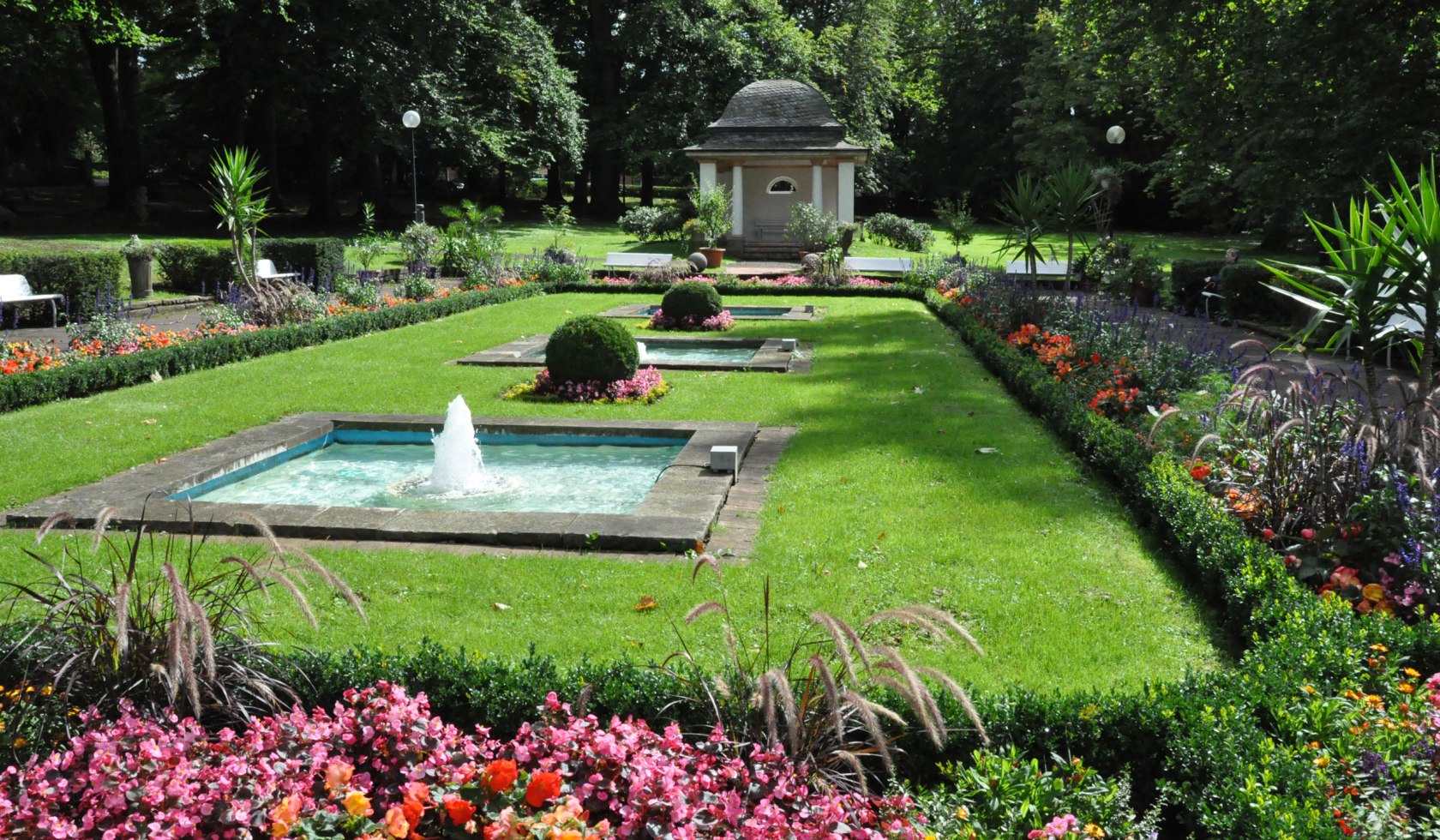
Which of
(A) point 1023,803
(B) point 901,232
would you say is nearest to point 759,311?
(B) point 901,232

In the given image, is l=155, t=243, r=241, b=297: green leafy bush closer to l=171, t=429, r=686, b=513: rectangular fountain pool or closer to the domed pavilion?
l=171, t=429, r=686, b=513: rectangular fountain pool

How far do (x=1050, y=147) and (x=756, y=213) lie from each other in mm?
17651

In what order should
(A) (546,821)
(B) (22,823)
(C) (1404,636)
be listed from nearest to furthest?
(A) (546,821) < (B) (22,823) < (C) (1404,636)

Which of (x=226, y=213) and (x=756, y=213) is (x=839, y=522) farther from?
(x=756, y=213)

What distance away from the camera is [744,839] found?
108 inches

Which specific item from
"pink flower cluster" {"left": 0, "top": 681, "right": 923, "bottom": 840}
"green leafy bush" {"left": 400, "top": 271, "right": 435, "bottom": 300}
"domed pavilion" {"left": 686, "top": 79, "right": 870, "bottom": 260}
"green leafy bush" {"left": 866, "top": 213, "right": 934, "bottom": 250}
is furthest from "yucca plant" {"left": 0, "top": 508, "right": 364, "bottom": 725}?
"green leafy bush" {"left": 866, "top": 213, "right": 934, "bottom": 250}

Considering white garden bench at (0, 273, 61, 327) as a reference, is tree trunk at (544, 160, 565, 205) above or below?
above

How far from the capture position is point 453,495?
7.90 m

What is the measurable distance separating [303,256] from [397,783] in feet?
67.2

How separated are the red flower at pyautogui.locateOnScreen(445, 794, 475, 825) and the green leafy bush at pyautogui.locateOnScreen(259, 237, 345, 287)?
66.3ft

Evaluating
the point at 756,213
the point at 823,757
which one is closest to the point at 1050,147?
the point at 756,213

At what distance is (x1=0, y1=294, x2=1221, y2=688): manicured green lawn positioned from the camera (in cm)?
489

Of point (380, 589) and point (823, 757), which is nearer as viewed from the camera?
point (823, 757)

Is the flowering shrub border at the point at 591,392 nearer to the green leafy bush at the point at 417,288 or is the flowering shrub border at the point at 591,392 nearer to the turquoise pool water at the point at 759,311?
the turquoise pool water at the point at 759,311
